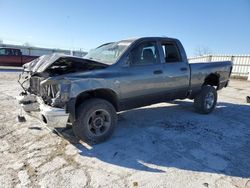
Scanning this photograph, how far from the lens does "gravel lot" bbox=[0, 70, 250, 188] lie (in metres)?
3.11

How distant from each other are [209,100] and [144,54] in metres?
2.67

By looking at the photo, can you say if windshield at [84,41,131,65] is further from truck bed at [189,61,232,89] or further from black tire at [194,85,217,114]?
black tire at [194,85,217,114]

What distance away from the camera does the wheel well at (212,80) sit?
21.6 ft

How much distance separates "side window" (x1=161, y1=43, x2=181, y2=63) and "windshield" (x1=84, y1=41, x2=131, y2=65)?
1.04 m

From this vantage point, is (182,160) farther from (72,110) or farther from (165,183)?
(72,110)

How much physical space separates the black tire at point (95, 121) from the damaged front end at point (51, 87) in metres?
0.31

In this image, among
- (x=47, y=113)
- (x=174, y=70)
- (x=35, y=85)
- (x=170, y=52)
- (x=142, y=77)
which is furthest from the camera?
(x=170, y=52)

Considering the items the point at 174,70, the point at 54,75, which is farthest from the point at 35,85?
the point at 174,70

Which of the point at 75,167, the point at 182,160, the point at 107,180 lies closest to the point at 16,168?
the point at 75,167

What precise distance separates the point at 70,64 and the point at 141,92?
1.52m

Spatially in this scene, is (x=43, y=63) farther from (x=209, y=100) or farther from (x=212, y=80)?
(x=212, y=80)

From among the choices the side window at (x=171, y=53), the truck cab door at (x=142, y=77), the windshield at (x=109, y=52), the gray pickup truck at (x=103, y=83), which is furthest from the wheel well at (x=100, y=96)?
the side window at (x=171, y=53)

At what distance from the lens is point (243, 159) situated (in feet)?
12.2

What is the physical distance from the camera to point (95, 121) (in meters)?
4.16
